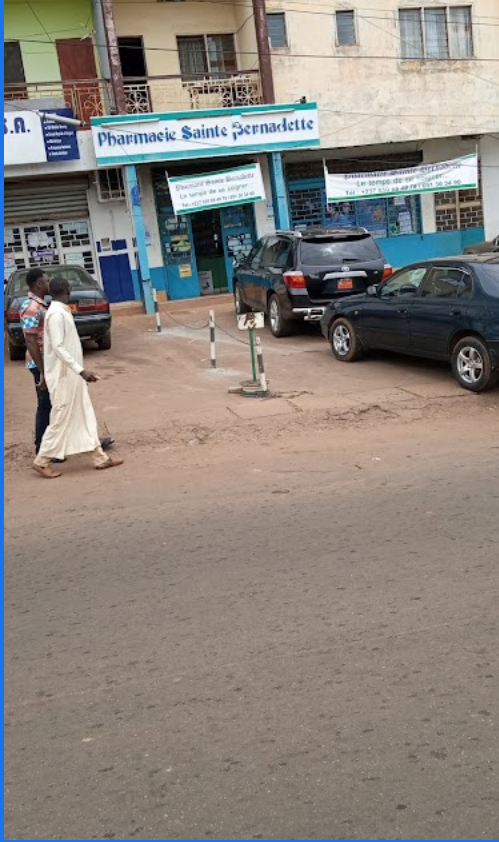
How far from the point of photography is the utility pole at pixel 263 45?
58.5ft

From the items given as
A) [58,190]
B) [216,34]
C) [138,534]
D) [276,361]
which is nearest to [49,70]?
[58,190]

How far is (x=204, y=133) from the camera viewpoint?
17844 millimetres

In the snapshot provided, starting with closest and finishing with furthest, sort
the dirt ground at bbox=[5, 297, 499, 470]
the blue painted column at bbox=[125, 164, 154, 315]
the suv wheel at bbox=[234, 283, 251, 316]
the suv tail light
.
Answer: the dirt ground at bbox=[5, 297, 499, 470] < the suv tail light < the suv wheel at bbox=[234, 283, 251, 316] < the blue painted column at bbox=[125, 164, 154, 315]

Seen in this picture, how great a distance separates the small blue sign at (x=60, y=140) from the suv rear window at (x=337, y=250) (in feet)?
23.6

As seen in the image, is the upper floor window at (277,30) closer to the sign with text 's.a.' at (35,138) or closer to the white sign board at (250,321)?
the sign with text 's.a.' at (35,138)

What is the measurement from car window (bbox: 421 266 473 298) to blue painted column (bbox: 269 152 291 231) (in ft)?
30.9

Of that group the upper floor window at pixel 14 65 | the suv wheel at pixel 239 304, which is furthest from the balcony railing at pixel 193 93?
the suv wheel at pixel 239 304

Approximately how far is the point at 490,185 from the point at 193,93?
915 centimetres

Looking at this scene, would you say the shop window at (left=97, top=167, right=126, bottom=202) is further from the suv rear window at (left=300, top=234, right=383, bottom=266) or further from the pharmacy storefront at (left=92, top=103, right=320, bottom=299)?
the suv rear window at (left=300, top=234, right=383, bottom=266)

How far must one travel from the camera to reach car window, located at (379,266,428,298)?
10.1 metres

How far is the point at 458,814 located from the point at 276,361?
9.60m

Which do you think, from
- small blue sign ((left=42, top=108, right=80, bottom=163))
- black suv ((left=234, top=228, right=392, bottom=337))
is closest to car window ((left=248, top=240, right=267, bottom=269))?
black suv ((left=234, top=228, right=392, bottom=337))

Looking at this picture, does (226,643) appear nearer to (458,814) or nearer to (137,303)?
(458,814)

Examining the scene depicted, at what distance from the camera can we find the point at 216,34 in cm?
1967
